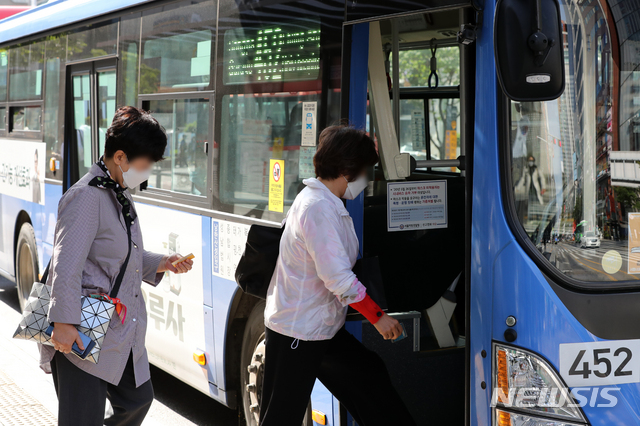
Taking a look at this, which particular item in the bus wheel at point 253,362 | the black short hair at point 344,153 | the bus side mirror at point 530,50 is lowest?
the bus wheel at point 253,362

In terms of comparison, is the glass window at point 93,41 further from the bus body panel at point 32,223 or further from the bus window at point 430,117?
the bus window at point 430,117

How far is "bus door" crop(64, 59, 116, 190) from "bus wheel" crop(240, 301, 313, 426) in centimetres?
243

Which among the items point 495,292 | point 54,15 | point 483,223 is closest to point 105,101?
point 54,15

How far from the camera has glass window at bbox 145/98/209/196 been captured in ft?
14.5

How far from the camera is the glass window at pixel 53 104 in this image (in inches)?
253

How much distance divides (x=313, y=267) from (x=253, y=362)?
1286 millimetres

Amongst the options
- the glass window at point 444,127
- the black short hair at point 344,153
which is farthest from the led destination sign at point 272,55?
the glass window at point 444,127

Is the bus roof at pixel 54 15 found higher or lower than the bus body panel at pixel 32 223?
higher

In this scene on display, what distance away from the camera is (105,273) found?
9.48ft

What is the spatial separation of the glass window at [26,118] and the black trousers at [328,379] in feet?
16.4

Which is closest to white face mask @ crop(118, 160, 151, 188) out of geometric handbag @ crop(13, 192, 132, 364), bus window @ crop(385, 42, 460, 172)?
geometric handbag @ crop(13, 192, 132, 364)

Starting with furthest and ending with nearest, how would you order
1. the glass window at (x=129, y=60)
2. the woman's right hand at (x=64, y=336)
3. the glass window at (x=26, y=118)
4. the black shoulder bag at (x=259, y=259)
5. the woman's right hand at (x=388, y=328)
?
the glass window at (x=26, y=118)
the glass window at (x=129, y=60)
the black shoulder bag at (x=259, y=259)
the woman's right hand at (x=388, y=328)
the woman's right hand at (x=64, y=336)

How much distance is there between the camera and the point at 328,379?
3.15 meters

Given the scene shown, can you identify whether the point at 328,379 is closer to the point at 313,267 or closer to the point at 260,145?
the point at 313,267
